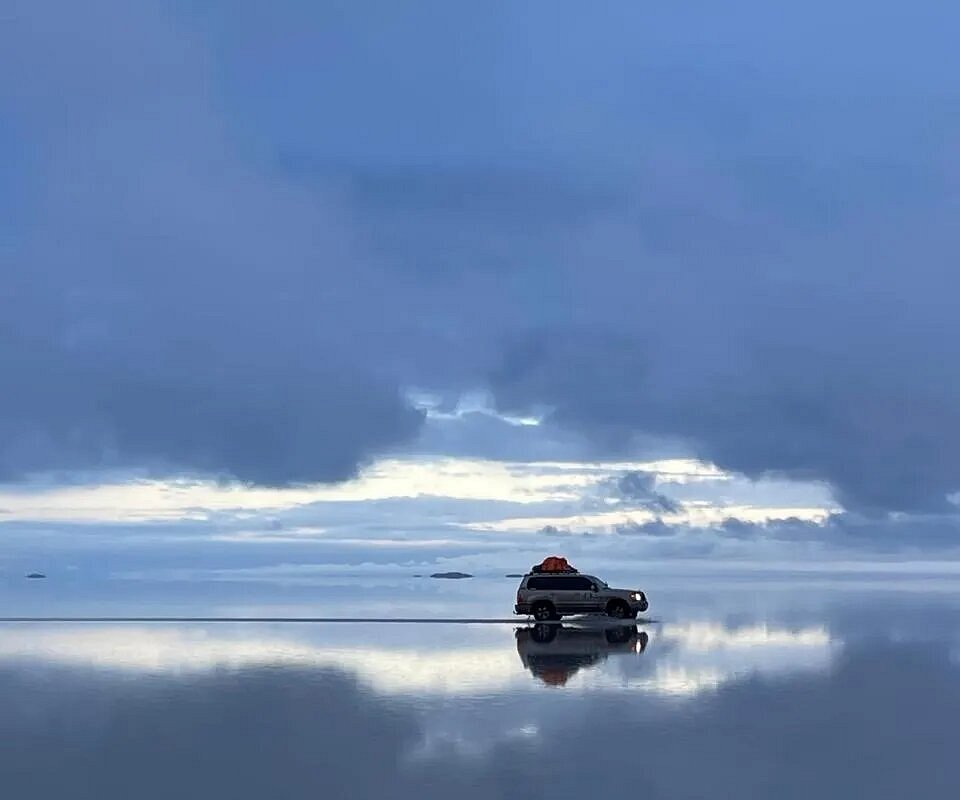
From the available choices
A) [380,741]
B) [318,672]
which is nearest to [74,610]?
[318,672]

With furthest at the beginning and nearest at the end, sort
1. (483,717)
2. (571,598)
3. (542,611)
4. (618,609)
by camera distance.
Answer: (542,611), (571,598), (618,609), (483,717)

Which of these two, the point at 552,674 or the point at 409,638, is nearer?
the point at 552,674

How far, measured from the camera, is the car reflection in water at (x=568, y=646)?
2653 cm

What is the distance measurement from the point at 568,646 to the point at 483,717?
14973mm

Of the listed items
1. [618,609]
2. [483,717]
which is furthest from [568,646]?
[483,717]

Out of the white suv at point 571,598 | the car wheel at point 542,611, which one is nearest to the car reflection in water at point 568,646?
the car wheel at point 542,611

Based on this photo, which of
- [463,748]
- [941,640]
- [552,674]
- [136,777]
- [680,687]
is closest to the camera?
[136,777]

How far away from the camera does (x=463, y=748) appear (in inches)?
630

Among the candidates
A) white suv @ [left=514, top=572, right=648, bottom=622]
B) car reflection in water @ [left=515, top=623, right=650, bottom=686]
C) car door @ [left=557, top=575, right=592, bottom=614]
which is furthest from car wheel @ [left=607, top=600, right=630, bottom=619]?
car reflection in water @ [left=515, top=623, right=650, bottom=686]

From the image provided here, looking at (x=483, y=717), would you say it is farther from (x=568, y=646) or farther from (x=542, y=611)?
(x=542, y=611)

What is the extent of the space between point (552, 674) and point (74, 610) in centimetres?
4049

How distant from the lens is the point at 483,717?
1888 cm

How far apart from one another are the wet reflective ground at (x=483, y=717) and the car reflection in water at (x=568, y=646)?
0.15 m

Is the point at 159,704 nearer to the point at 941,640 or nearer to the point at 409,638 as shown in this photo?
the point at 409,638
